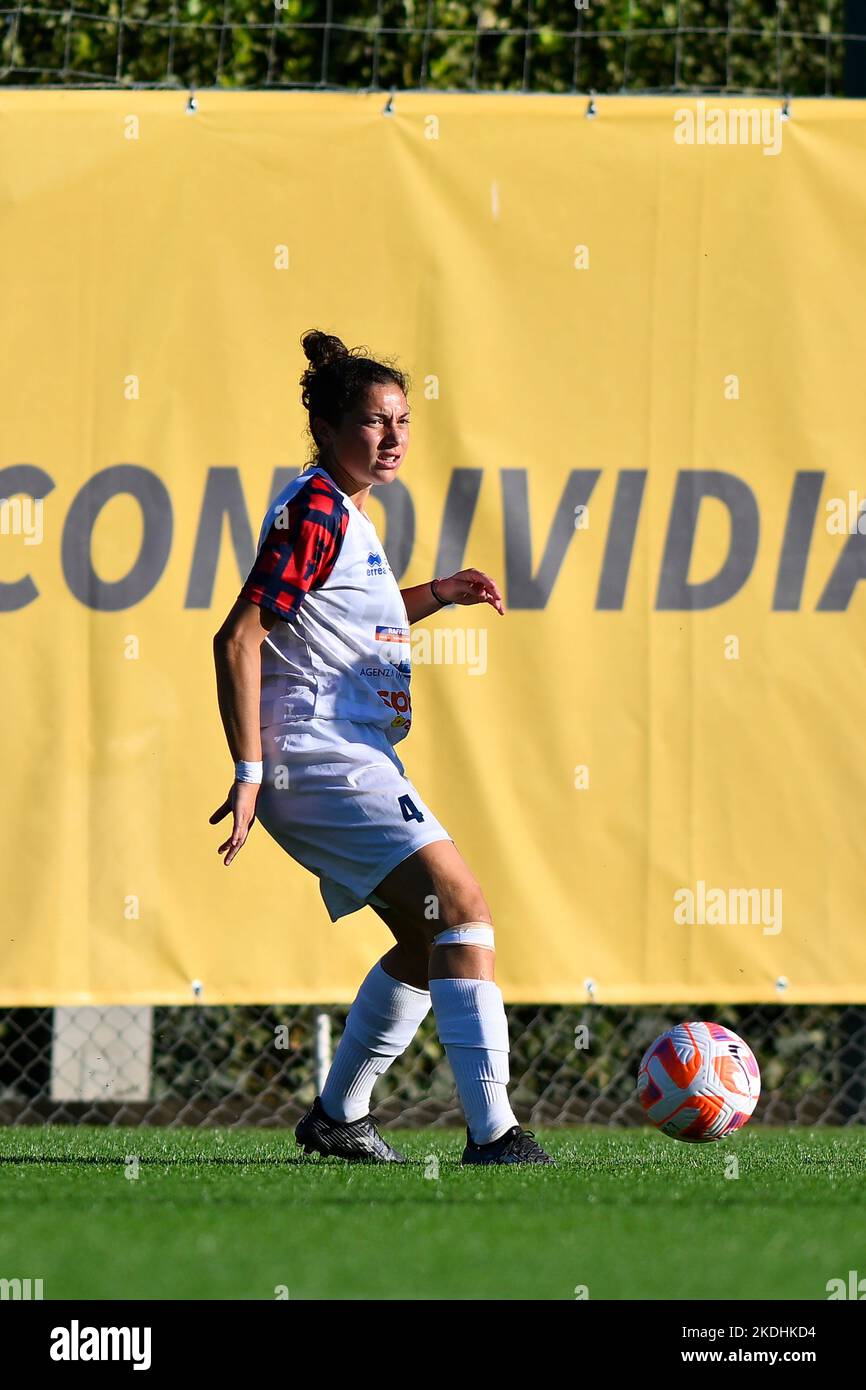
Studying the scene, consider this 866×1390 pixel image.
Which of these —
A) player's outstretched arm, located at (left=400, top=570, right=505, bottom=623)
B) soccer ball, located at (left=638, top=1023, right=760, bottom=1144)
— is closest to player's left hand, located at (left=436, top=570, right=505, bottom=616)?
player's outstretched arm, located at (left=400, top=570, right=505, bottom=623)

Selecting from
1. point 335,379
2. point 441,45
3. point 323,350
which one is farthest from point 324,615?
point 441,45

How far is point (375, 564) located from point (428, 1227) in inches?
67.6

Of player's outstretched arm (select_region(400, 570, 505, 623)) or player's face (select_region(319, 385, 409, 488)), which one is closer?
player's face (select_region(319, 385, 409, 488))

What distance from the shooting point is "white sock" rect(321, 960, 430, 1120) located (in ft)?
14.9

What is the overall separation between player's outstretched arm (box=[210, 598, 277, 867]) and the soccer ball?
108cm

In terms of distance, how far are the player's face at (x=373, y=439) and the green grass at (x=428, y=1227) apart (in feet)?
5.19

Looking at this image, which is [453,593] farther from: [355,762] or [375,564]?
[355,762]

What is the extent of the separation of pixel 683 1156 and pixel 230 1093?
7.22 feet

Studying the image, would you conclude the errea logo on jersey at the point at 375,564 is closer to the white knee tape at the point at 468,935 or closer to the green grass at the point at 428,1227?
the white knee tape at the point at 468,935

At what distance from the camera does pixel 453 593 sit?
4.79m

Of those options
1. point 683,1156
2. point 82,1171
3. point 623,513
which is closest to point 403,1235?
point 82,1171

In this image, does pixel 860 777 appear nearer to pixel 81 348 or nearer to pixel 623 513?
pixel 623 513

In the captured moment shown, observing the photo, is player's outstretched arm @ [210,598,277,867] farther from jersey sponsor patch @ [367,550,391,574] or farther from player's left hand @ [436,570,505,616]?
player's left hand @ [436,570,505,616]

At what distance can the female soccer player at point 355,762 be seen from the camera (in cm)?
421
